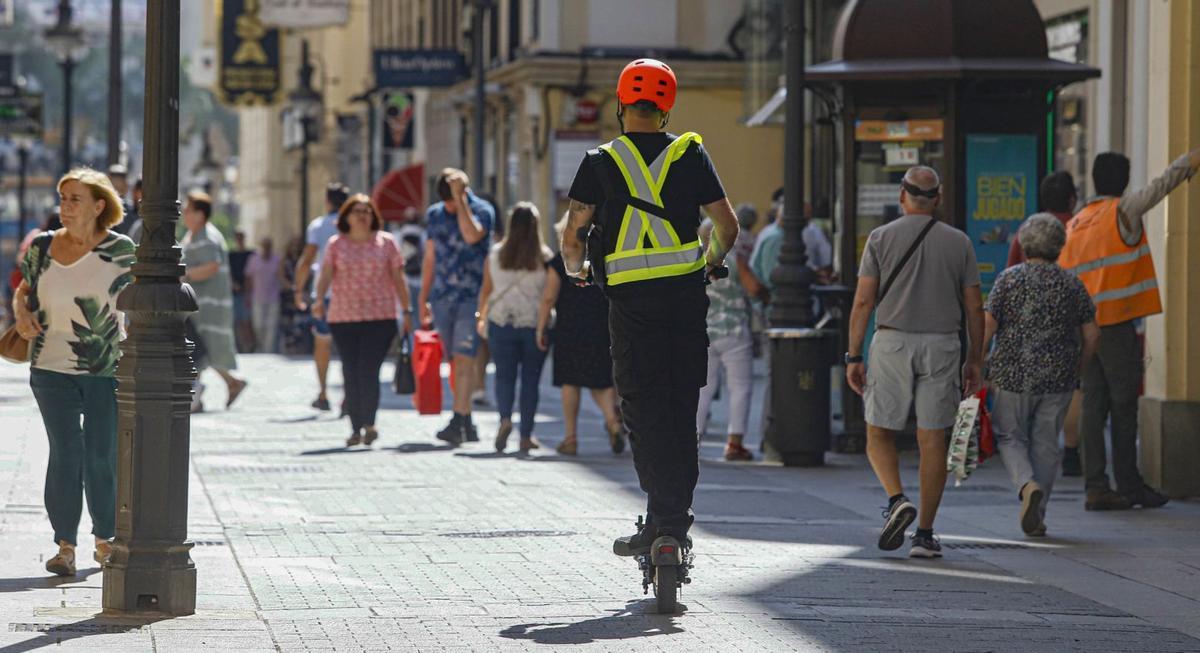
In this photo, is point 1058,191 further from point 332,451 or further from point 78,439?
point 78,439

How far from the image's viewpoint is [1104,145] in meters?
19.4

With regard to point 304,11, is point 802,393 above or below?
below

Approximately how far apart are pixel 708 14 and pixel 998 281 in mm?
26341

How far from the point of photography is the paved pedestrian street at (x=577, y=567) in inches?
308

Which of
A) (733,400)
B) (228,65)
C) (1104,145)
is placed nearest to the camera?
(733,400)

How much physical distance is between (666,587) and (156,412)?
6.30 ft

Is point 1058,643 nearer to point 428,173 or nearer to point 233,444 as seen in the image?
point 233,444

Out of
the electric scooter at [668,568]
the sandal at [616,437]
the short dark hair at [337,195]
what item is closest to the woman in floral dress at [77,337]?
the electric scooter at [668,568]

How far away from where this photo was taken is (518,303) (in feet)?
50.9

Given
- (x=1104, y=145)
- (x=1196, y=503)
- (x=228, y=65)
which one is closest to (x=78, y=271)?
(x=1196, y=503)

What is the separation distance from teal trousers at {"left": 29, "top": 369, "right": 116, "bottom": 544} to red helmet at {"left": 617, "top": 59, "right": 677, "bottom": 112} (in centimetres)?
264

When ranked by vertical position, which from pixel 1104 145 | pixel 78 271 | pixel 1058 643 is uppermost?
pixel 1104 145

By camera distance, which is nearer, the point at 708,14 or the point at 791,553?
the point at 791,553

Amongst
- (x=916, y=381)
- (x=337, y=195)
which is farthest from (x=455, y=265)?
(x=916, y=381)
